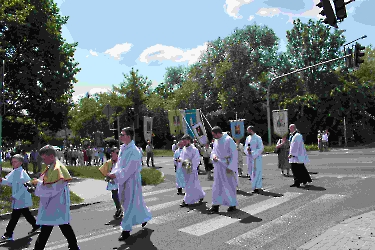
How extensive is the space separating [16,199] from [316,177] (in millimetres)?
10200

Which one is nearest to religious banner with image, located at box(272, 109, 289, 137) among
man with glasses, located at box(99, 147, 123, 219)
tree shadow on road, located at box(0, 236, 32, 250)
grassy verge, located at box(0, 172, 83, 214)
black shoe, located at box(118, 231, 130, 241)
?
grassy verge, located at box(0, 172, 83, 214)

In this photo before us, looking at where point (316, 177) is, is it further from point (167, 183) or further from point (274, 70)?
point (274, 70)

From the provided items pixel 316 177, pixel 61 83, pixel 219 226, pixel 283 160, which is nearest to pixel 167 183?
pixel 283 160

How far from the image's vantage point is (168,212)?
8.25m

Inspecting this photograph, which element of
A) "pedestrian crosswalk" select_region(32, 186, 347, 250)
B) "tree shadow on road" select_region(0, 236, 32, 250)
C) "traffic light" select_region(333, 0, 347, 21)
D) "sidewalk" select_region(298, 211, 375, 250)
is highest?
"traffic light" select_region(333, 0, 347, 21)

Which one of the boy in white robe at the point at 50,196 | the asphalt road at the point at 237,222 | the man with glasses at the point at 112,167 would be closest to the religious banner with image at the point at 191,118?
the asphalt road at the point at 237,222

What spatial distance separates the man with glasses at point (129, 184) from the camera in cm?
609

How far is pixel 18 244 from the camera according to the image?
20.4 ft

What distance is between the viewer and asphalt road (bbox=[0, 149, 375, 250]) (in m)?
5.74

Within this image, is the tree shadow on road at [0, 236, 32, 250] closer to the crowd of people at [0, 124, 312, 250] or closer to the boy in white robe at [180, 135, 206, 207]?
the crowd of people at [0, 124, 312, 250]

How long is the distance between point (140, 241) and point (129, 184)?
970 mm

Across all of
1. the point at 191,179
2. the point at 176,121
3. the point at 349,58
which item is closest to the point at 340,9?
the point at 191,179

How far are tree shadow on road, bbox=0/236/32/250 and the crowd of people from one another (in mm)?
193

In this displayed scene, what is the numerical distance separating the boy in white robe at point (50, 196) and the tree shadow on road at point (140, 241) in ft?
3.70
